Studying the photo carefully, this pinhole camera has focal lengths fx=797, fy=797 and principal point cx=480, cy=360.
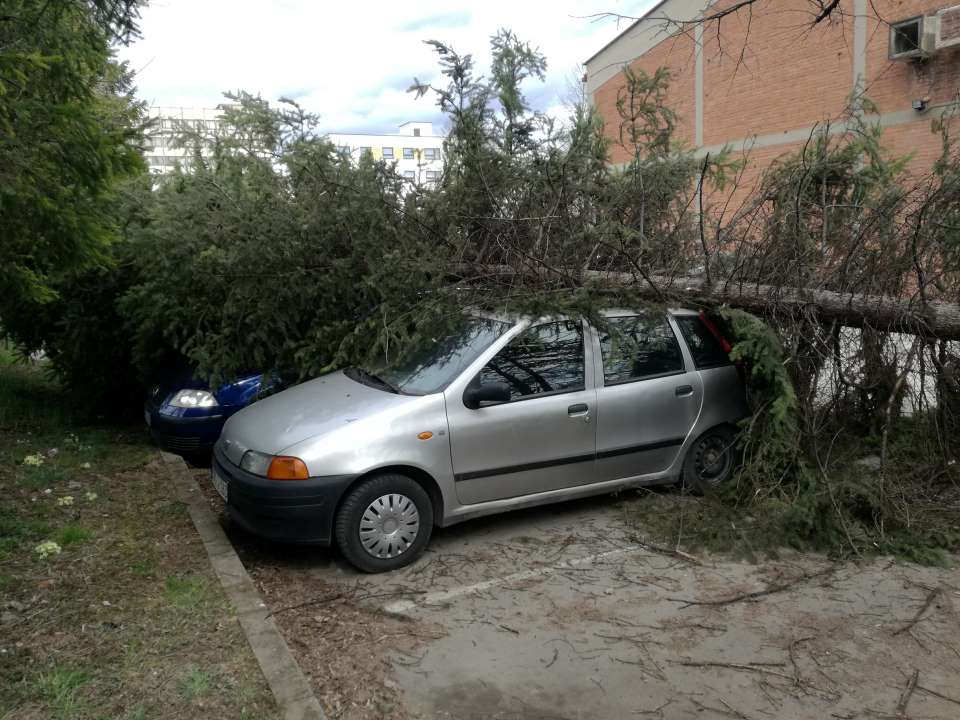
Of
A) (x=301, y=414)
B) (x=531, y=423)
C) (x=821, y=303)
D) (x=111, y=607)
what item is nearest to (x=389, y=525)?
(x=301, y=414)

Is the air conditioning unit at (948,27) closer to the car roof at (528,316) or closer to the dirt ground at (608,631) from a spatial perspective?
the car roof at (528,316)

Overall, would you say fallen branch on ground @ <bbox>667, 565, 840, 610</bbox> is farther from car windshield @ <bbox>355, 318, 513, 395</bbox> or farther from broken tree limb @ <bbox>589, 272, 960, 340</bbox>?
car windshield @ <bbox>355, 318, 513, 395</bbox>

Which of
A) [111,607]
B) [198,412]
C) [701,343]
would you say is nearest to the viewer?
[111,607]

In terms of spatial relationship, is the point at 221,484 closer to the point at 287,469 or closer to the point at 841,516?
the point at 287,469

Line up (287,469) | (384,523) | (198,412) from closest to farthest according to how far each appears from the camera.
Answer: (287,469) → (384,523) → (198,412)

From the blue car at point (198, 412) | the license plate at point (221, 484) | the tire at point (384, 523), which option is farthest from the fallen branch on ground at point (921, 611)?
the blue car at point (198, 412)

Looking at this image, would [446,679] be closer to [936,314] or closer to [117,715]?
[117,715]

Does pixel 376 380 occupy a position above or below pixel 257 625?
above

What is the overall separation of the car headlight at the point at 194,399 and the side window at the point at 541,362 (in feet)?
10.4

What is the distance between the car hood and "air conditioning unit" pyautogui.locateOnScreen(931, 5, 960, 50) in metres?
19.1

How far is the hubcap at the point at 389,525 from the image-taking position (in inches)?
186

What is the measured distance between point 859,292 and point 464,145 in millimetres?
3107

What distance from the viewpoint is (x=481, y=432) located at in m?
5.06

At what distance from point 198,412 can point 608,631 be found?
4470 mm
